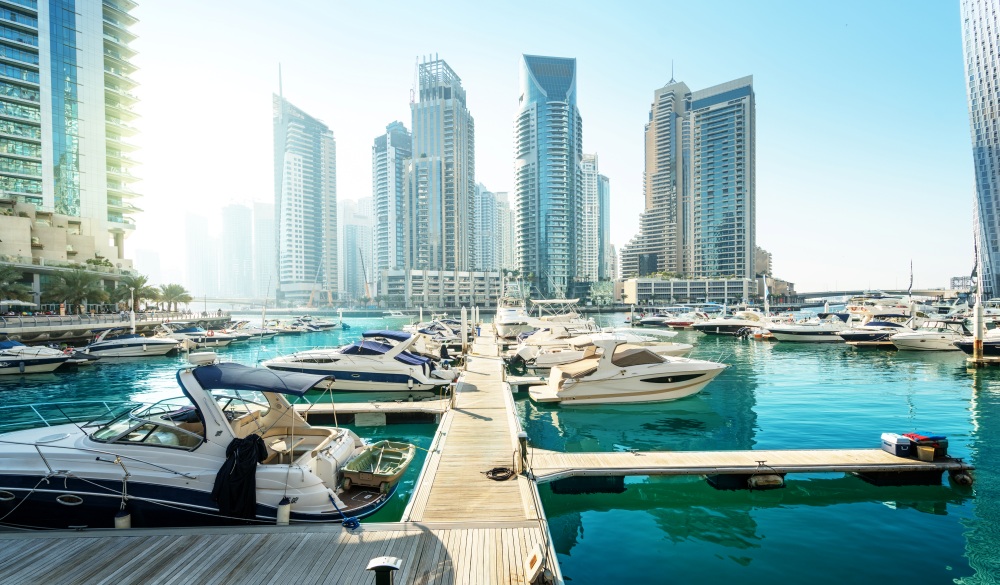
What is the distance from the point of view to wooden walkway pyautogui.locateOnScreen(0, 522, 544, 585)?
20.8 feet

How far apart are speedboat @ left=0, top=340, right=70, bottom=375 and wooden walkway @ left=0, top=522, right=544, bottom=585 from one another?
30950 mm

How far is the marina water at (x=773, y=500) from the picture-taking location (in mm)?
8891

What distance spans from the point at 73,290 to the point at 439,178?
5204 inches

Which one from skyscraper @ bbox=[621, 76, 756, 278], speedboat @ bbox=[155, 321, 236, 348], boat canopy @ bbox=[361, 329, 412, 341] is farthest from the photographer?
skyscraper @ bbox=[621, 76, 756, 278]

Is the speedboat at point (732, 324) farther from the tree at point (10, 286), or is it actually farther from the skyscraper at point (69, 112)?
the skyscraper at point (69, 112)

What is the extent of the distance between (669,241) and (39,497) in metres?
203

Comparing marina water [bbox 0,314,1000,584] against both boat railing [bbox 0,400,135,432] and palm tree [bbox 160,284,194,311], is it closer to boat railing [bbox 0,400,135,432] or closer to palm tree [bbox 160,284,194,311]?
boat railing [bbox 0,400,135,432]

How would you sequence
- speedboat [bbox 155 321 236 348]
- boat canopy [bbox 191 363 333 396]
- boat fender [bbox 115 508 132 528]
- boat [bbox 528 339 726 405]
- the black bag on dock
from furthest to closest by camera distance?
speedboat [bbox 155 321 236 348] → boat [bbox 528 339 726 405] → boat canopy [bbox 191 363 333 396] → the black bag on dock → boat fender [bbox 115 508 132 528]

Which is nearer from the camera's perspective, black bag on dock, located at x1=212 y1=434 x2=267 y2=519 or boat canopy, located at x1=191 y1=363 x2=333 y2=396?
black bag on dock, located at x1=212 y1=434 x2=267 y2=519

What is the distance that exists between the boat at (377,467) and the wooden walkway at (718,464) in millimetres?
3048

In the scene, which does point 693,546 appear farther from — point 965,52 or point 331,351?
point 965,52

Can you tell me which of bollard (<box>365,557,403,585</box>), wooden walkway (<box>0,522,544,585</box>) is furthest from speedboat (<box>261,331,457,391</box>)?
bollard (<box>365,557,403,585</box>)

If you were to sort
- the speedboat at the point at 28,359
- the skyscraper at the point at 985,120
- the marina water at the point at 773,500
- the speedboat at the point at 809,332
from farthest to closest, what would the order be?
the skyscraper at the point at 985,120 < the speedboat at the point at 809,332 < the speedboat at the point at 28,359 < the marina water at the point at 773,500

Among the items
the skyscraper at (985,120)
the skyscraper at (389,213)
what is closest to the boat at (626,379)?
the skyscraper at (985,120)
